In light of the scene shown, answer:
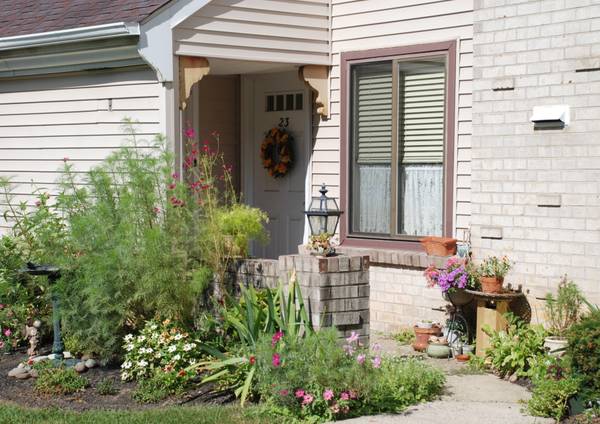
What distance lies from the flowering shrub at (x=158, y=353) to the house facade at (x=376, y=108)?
2.52 m

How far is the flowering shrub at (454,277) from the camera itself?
8.69 m

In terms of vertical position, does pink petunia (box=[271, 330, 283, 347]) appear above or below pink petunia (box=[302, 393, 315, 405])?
above

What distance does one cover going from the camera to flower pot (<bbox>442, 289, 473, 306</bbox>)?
8.79 m

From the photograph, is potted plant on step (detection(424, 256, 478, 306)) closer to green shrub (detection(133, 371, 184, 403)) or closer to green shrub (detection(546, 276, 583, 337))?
green shrub (detection(546, 276, 583, 337))

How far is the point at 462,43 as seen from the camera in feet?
31.1

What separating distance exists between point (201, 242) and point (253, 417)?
2007mm

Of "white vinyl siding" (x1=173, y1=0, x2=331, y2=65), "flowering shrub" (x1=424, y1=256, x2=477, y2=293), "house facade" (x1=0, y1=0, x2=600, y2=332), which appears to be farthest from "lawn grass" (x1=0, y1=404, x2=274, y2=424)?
"white vinyl siding" (x1=173, y1=0, x2=331, y2=65)

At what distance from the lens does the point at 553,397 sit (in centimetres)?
680

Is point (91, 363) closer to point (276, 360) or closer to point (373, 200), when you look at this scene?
point (276, 360)

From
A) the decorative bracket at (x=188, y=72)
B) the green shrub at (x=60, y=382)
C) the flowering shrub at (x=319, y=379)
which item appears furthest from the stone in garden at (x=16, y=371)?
the decorative bracket at (x=188, y=72)

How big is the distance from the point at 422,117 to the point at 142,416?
4609 mm

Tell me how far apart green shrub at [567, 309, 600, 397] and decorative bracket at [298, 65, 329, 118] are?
4.66m

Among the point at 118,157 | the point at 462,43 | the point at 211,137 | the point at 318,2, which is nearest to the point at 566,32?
the point at 462,43

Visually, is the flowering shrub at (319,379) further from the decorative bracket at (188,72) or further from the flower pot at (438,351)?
the decorative bracket at (188,72)
